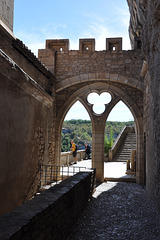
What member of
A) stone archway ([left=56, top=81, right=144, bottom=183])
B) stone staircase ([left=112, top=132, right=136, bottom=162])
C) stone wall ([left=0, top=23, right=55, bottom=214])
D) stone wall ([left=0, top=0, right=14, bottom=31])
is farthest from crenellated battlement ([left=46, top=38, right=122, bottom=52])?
stone staircase ([left=112, top=132, right=136, bottom=162])

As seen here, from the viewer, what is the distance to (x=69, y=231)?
326 cm

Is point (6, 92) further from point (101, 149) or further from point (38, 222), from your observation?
point (101, 149)

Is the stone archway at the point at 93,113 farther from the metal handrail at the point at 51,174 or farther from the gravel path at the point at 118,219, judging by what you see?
the gravel path at the point at 118,219

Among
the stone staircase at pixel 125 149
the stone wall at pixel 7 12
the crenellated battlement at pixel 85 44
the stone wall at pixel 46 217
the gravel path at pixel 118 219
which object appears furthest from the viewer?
the stone staircase at pixel 125 149

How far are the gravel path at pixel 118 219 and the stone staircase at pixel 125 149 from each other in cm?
851

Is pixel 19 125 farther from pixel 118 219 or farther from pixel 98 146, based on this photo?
pixel 98 146

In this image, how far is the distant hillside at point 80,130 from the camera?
128 feet

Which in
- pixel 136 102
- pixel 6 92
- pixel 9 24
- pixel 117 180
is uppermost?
pixel 9 24

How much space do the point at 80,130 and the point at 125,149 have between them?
27.1 metres

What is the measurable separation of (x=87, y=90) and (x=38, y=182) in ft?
13.5

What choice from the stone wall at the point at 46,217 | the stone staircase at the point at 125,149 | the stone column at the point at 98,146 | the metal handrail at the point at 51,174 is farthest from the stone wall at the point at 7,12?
the stone staircase at the point at 125,149

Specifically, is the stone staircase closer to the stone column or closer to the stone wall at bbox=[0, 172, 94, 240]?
the stone column

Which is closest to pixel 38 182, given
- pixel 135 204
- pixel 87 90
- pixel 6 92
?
pixel 135 204

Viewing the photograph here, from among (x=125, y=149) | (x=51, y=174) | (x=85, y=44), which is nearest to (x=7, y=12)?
(x=85, y=44)
